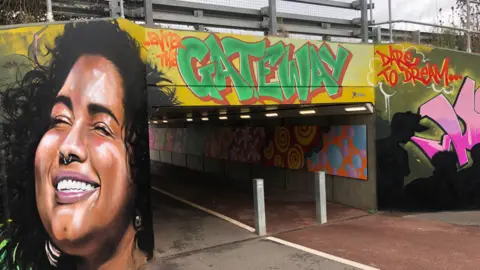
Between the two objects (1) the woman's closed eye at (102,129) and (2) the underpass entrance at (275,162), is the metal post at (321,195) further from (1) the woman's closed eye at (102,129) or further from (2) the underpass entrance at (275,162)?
(1) the woman's closed eye at (102,129)

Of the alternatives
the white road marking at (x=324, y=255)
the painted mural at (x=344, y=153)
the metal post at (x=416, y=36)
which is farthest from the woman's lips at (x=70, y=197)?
the metal post at (x=416, y=36)

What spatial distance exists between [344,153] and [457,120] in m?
3.07

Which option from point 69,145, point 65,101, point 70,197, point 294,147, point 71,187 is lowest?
point 294,147

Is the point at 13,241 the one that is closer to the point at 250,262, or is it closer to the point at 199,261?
the point at 199,261

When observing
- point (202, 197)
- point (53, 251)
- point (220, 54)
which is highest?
point (220, 54)

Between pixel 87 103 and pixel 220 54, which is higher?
pixel 220 54

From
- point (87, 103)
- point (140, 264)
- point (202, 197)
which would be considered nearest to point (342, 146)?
point (202, 197)

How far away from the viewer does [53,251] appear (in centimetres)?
557

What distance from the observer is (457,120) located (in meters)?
10.5

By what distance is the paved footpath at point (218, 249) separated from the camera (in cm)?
641

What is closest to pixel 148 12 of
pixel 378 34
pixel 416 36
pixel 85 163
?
pixel 85 163

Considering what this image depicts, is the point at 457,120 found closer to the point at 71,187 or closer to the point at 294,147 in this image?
the point at 294,147

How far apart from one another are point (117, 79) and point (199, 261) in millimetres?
3243

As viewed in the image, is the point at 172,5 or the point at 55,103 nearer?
the point at 55,103
